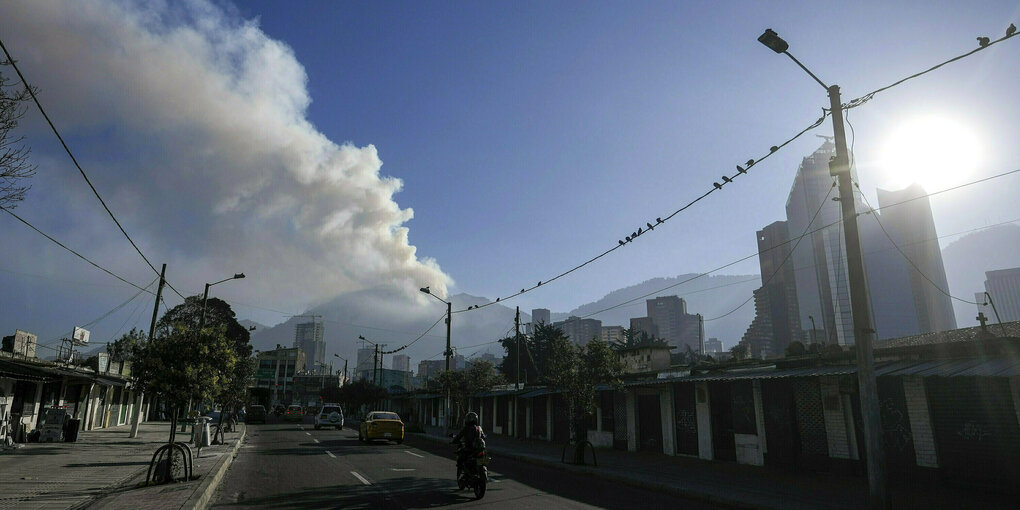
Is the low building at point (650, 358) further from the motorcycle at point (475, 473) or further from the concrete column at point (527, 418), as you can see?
the motorcycle at point (475, 473)

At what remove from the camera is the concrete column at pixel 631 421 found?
25.7 m

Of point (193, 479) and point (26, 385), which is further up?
point (26, 385)

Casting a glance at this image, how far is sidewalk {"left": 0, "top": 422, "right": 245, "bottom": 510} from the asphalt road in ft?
2.66

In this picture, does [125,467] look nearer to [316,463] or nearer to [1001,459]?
[316,463]

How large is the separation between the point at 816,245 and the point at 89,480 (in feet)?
295

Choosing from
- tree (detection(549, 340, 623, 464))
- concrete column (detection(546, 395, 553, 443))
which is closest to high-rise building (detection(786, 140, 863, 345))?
concrete column (detection(546, 395, 553, 443))

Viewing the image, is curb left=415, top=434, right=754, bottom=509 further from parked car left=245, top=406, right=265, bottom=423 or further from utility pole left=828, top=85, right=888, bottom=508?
parked car left=245, top=406, right=265, bottom=423

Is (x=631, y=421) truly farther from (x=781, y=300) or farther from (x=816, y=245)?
(x=781, y=300)

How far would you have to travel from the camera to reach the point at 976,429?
13.5 meters

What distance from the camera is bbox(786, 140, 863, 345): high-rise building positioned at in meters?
73.3

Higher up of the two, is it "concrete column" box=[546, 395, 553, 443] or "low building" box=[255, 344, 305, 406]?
"low building" box=[255, 344, 305, 406]

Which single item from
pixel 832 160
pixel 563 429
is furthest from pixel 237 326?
pixel 832 160

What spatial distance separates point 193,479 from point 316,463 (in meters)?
5.34

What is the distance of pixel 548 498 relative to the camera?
11.7m
